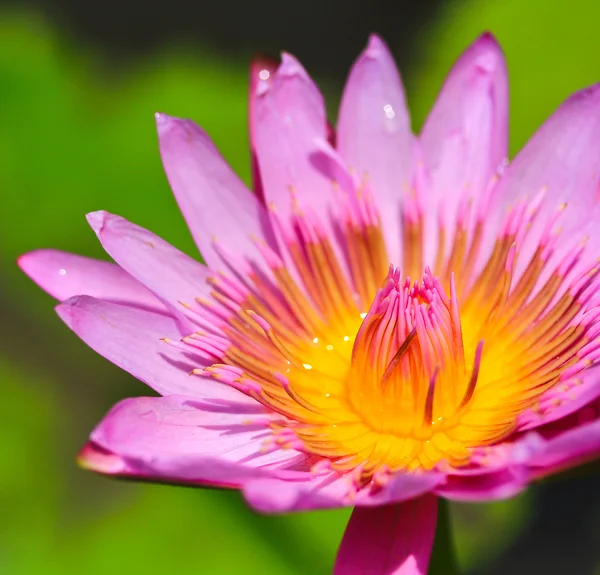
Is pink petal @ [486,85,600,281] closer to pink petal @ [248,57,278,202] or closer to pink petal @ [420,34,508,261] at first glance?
pink petal @ [420,34,508,261]

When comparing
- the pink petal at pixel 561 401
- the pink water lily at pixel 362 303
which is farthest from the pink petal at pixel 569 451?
the pink petal at pixel 561 401

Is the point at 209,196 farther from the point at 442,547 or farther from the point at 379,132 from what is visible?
the point at 442,547

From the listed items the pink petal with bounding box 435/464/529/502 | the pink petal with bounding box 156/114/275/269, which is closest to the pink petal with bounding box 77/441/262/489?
the pink petal with bounding box 435/464/529/502

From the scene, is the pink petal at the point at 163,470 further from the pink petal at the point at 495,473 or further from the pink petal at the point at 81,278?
the pink petal at the point at 81,278

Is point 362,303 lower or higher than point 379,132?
lower

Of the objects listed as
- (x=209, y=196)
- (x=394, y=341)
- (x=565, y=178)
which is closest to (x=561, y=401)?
(x=394, y=341)

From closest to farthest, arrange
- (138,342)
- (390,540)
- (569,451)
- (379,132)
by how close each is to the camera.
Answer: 1. (569,451)
2. (390,540)
3. (138,342)
4. (379,132)
